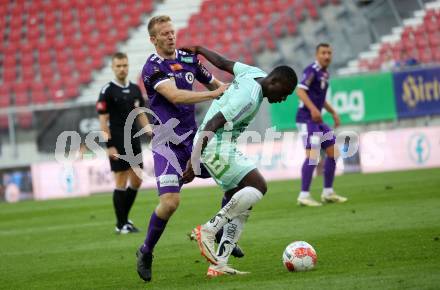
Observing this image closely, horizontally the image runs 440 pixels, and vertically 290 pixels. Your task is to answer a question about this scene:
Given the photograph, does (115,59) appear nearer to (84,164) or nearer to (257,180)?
(257,180)

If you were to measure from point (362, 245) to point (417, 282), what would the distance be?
2.59 m

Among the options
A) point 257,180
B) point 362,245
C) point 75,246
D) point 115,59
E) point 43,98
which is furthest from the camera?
point 43,98

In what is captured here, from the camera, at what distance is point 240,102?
7406 mm

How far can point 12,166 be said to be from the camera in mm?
24172

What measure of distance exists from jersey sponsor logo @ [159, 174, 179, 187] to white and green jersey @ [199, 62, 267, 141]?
69cm

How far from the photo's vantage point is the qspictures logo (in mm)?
20844

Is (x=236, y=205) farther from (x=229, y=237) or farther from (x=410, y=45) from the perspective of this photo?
(x=410, y=45)

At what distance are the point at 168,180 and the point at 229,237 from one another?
2.81 ft

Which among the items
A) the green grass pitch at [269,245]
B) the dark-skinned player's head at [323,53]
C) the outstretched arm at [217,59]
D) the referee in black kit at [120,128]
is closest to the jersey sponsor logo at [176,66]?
the outstretched arm at [217,59]

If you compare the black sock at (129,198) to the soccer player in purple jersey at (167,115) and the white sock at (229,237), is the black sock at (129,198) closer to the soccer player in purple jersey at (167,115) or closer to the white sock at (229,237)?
the soccer player in purple jersey at (167,115)

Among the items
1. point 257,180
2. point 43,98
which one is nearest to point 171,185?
point 257,180

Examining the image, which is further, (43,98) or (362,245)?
(43,98)

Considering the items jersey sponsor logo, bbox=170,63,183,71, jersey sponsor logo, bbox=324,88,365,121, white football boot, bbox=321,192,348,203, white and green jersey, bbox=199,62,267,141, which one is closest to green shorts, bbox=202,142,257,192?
white and green jersey, bbox=199,62,267,141

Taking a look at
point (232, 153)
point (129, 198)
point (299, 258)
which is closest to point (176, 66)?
point (232, 153)
